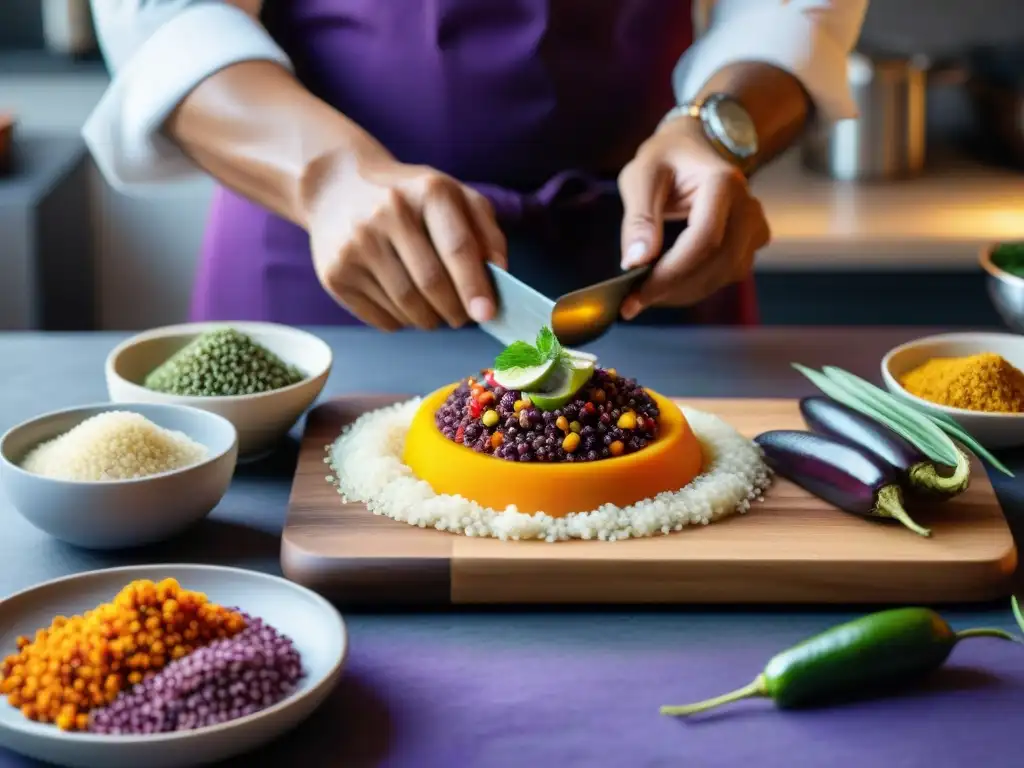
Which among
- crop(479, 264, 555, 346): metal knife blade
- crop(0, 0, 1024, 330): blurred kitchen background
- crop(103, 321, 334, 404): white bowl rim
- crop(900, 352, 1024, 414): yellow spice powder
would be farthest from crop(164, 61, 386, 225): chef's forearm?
crop(0, 0, 1024, 330): blurred kitchen background

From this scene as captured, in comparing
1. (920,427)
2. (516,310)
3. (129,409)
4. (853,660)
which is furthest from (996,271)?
(129,409)

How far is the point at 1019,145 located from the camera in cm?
330

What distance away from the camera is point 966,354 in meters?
1.62

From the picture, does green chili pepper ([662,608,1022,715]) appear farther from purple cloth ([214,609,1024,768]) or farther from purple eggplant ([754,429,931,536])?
purple eggplant ([754,429,931,536])

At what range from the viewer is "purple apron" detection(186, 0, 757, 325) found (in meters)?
1.88

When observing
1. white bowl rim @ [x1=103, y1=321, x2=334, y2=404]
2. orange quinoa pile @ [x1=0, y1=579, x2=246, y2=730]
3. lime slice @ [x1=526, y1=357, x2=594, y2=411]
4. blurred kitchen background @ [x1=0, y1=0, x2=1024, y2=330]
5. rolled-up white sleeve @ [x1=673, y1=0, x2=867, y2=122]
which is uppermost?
rolled-up white sleeve @ [x1=673, y1=0, x2=867, y2=122]

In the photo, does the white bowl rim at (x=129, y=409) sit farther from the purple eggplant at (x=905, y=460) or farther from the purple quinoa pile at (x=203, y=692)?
the purple eggplant at (x=905, y=460)

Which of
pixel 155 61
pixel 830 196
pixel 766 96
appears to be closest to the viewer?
pixel 155 61

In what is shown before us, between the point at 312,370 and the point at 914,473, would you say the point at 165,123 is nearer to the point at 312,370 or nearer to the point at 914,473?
the point at 312,370

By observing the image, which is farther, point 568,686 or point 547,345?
point 547,345

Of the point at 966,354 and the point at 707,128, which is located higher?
the point at 707,128

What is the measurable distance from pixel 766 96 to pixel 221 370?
89 centimetres

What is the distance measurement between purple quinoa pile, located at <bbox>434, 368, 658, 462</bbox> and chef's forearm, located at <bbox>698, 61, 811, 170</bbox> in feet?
2.11

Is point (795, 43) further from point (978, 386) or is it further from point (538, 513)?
point (538, 513)
